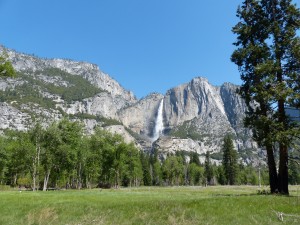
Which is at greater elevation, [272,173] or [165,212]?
[272,173]

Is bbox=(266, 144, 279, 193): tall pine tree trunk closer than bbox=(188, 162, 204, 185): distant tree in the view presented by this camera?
Yes

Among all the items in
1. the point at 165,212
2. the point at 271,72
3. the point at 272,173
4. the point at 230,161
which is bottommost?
the point at 165,212

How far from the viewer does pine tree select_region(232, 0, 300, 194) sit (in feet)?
70.7

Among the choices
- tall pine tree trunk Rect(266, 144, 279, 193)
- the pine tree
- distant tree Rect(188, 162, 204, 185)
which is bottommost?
distant tree Rect(188, 162, 204, 185)

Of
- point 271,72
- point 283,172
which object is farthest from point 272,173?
point 271,72

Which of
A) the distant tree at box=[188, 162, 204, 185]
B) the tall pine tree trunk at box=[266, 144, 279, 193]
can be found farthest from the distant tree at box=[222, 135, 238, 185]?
the tall pine tree trunk at box=[266, 144, 279, 193]

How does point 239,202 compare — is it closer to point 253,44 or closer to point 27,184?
point 253,44

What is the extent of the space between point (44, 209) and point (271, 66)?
18.1 meters

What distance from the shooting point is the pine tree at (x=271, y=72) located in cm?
2155

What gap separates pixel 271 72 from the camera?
22.4m

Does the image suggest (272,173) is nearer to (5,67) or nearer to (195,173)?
(5,67)

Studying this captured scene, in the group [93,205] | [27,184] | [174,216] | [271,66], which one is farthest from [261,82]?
[27,184]

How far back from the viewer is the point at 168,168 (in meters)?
137

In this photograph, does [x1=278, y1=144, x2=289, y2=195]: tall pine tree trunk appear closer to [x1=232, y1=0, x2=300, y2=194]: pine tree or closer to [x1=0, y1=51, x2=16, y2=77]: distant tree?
[x1=232, y1=0, x2=300, y2=194]: pine tree
